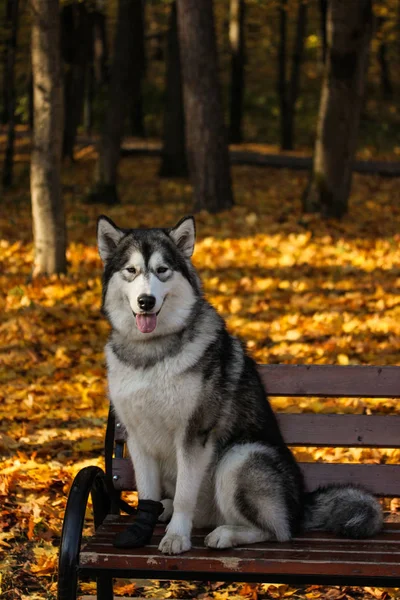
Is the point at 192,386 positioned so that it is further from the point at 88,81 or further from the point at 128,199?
the point at 88,81

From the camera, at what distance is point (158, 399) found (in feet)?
13.1

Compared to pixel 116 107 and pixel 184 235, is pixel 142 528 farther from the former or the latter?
pixel 116 107

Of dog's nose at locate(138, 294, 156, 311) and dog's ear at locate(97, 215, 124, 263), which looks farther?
dog's ear at locate(97, 215, 124, 263)

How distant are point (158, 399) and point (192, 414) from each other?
6.4 inches

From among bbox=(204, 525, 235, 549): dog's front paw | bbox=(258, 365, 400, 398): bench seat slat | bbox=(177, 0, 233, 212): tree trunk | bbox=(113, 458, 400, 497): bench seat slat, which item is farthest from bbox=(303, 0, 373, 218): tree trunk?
bbox=(204, 525, 235, 549): dog's front paw

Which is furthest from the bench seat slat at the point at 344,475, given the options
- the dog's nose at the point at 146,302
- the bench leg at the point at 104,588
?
the dog's nose at the point at 146,302

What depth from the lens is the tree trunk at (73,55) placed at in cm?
2270

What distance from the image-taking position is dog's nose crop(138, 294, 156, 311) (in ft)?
12.7

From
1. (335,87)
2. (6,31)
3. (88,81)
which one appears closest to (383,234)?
(335,87)

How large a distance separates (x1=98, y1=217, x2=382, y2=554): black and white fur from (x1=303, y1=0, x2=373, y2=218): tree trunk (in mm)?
9962

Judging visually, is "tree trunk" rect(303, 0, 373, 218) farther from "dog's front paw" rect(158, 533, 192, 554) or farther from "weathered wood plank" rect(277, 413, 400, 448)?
"dog's front paw" rect(158, 533, 192, 554)

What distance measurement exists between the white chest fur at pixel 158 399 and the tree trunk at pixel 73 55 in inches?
775

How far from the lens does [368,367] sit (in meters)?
4.56

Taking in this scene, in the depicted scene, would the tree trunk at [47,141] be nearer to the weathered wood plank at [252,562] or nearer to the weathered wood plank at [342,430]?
the weathered wood plank at [342,430]
